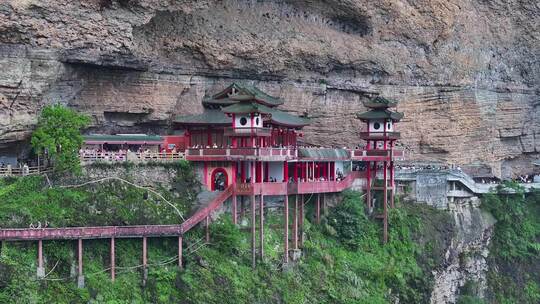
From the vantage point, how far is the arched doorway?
128 ft

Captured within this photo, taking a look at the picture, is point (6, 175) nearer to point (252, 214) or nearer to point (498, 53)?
point (252, 214)

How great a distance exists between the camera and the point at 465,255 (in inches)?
1775

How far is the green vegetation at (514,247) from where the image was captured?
45.7 meters

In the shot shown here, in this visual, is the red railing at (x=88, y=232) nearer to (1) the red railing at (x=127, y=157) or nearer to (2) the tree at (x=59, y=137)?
(2) the tree at (x=59, y=137)

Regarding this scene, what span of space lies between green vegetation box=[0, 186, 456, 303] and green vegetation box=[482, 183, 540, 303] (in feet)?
15.6

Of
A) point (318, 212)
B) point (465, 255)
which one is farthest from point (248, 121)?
point (465, 255)

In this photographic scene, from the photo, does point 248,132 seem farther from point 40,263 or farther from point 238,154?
point 40,263

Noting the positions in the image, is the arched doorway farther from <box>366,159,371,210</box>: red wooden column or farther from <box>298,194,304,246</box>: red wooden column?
<box>366,159,371,210</box>: red wooden column

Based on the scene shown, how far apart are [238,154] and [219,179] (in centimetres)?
185

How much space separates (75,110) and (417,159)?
2060 cm

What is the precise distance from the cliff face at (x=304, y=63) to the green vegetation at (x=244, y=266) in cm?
563

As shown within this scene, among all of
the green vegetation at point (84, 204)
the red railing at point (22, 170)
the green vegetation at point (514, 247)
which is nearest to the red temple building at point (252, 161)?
the green vegetation at point (84, 204)

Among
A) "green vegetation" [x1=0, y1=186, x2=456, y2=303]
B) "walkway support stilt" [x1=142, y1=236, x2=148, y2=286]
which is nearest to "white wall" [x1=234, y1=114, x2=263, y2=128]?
"green vegetation" [x1=0, y1=186, x2=456, y2=303]

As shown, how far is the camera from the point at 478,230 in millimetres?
47062
